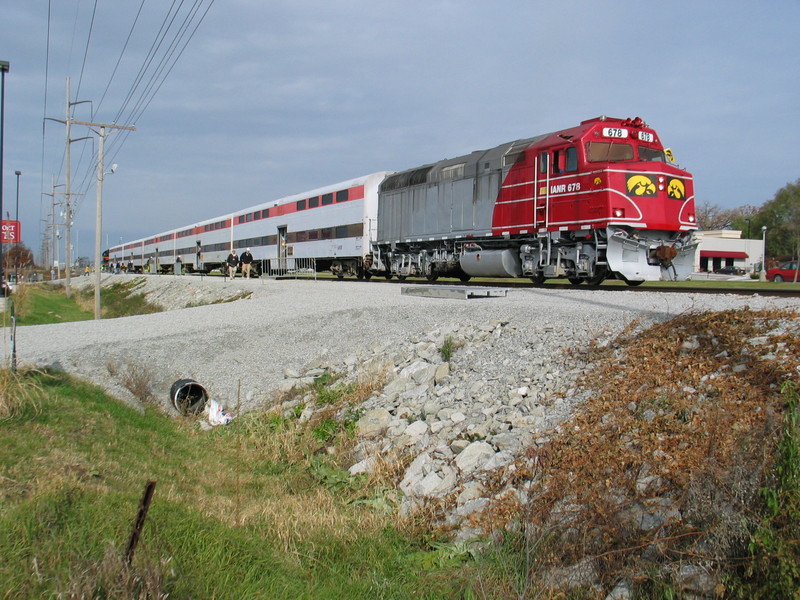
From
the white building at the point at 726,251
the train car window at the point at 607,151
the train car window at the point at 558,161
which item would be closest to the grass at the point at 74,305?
the train car window at the point at 558,161

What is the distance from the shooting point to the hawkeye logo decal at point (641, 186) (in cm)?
1332

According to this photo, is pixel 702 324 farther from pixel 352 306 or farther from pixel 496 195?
pixel 496 195

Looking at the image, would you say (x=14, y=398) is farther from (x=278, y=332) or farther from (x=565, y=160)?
(x=565, y=160)

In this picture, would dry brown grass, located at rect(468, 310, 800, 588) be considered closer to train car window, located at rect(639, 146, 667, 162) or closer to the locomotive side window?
the locomotive side window

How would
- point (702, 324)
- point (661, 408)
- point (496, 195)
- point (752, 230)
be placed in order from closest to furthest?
point (661, 408) < point (702, 324) < point (496, 195) < point (752, 230)

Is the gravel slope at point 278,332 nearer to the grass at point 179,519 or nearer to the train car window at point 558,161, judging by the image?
the grass at point 179,519

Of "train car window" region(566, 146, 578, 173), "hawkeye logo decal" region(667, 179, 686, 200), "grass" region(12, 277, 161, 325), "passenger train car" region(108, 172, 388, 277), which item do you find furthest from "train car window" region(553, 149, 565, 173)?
"grass" region(12, 277, 161, 325)

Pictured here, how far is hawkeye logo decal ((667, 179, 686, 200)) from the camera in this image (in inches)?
538

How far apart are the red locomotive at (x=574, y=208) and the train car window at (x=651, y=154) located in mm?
24

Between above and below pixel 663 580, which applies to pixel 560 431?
above

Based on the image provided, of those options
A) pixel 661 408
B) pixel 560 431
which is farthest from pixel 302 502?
pixel 661 408

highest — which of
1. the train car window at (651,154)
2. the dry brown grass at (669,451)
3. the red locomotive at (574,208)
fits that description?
the train car window at (651,154)

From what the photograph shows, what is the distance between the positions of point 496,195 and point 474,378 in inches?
393

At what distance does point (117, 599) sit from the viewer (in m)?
2.94
